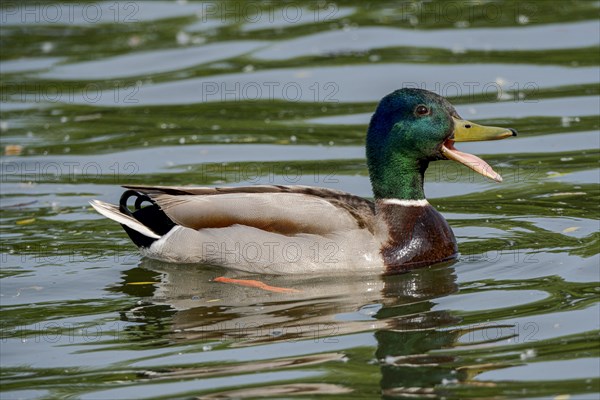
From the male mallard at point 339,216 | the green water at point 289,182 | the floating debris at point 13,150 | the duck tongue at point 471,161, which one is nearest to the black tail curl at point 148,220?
the male mallard at point 339,216

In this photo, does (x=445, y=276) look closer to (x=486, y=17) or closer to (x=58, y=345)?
(x=58, y=345)

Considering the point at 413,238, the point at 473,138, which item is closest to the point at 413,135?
the point at 473,138

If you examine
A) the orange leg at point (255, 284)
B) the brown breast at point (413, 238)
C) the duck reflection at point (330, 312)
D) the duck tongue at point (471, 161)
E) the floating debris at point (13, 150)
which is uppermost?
the floating debris at point (13, 150)

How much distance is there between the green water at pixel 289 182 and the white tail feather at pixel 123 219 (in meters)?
0.25

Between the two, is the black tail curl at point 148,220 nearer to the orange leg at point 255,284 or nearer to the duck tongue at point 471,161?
the orange leg at point 255,284

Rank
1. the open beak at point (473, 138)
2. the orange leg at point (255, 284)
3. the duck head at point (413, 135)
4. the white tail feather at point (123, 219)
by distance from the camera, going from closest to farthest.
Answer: the orange leg at point (255, 284) < the open beak at point (473, 138) < the duck head at point (413, 135) < the white tail feather at point (123, 219)

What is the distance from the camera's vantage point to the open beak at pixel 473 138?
9.40 metres

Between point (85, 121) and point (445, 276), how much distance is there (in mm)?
6159

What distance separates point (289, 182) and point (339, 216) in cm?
231

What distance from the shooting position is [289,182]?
11594 mm

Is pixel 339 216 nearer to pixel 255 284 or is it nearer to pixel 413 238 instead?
pixel 413 238

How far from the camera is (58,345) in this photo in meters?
7.82

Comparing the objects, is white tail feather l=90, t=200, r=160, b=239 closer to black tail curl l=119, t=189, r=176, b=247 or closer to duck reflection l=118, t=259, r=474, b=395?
black tail curl l=119, t=189, r=176, b=247

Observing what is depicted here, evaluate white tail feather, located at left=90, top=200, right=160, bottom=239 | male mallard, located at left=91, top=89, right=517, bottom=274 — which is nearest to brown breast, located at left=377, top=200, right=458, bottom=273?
male mallard, located at left=91, top=89, right=517, bottom=274
